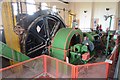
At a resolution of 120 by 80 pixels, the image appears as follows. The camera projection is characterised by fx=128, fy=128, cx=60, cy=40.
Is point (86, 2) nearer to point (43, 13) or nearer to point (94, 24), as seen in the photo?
point (94, 24)

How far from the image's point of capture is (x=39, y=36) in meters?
4.20

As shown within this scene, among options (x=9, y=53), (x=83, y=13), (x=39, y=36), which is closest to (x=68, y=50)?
(x=39, y=36)

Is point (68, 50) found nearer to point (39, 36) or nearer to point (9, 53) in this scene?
point (39, 36)

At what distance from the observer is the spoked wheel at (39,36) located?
12.4ft

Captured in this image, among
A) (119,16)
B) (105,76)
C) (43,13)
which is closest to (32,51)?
(43,13)

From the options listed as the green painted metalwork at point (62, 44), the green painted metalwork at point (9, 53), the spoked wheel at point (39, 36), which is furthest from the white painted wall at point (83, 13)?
the green painted metalwork at point (9, 53)

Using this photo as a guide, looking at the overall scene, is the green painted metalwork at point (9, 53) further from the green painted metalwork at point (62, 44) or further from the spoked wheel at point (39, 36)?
the green painted metalwork at point (62, 44)

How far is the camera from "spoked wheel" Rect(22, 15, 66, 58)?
12.4ft

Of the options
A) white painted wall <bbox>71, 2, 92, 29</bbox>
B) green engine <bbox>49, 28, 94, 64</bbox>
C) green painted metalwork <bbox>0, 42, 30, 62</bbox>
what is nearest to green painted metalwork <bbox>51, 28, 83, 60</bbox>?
green engine <bbox>49, 28, 94, 64</bbox>

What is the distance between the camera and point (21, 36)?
345cm

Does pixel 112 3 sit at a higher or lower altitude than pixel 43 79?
higher

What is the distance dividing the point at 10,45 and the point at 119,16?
8.40 metres

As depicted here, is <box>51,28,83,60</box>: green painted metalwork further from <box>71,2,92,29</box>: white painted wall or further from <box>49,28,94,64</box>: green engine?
<box>71,2,92,29</box>: white painted wall

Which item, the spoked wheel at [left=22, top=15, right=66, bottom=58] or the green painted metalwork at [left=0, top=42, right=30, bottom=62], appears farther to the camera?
the spoked wheel at [left=22, top=15, right=66, bottom=58]
